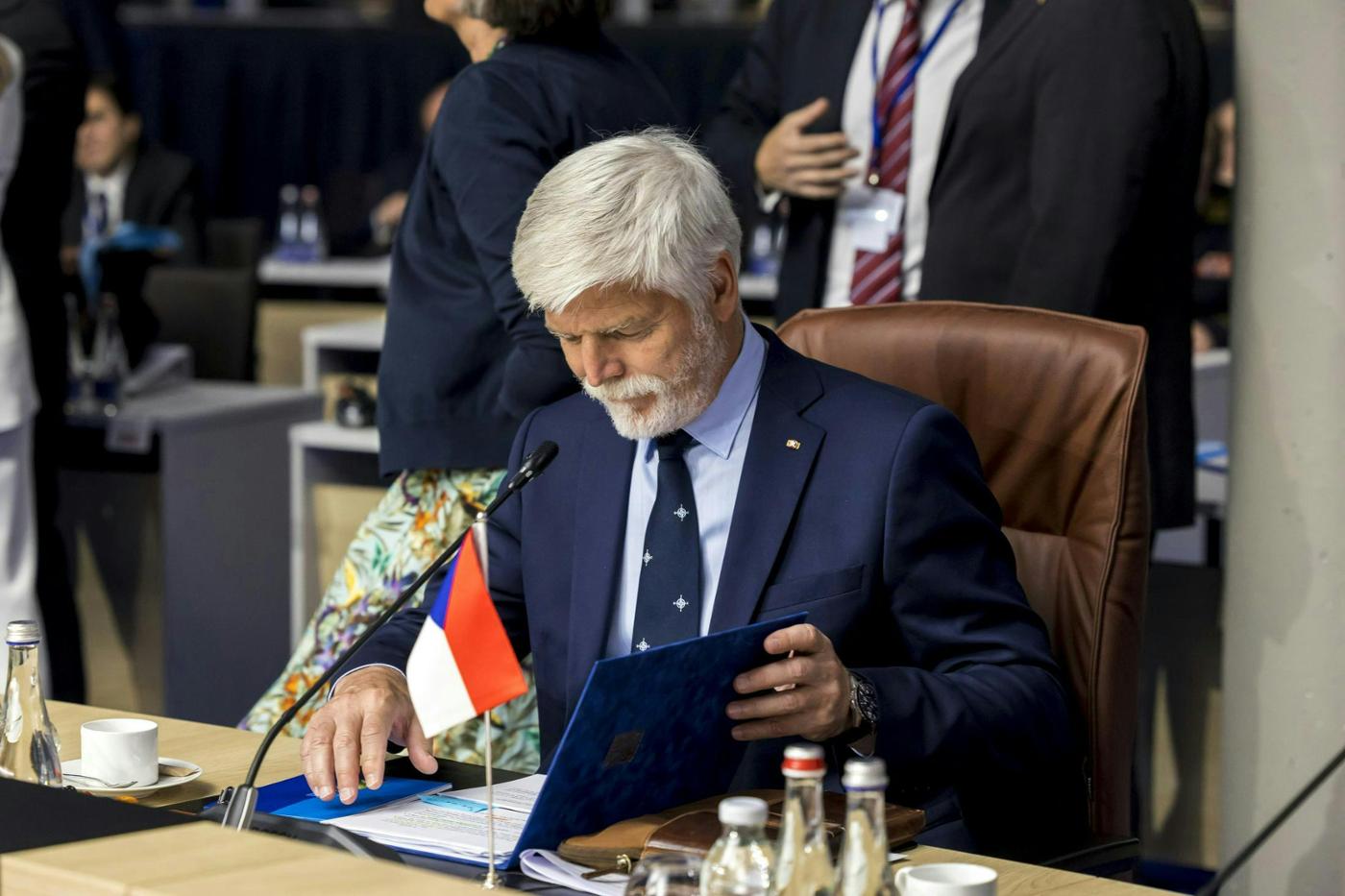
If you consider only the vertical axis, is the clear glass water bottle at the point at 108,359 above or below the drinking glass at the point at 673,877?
below

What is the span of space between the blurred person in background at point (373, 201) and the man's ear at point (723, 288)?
18.9 feet

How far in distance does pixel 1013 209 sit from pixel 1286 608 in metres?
0.67

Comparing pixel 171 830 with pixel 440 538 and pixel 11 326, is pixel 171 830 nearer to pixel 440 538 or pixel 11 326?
pixel 440 538

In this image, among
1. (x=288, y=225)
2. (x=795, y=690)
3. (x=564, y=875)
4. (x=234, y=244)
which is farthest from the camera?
(x=288, y=225)

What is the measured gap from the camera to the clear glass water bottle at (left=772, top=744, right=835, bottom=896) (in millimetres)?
1081

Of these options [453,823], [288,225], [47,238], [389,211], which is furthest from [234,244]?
[453,823]

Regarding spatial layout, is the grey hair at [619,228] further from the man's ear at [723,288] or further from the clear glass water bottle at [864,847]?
the clear glass water bottle at [864,847]

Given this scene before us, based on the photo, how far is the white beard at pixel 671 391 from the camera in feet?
5.76

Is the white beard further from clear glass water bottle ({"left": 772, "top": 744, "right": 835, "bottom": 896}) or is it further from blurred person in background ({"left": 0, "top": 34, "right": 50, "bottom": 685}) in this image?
blurred person in background ({"left": 0, "top": 34, "right": 50, "bottom": 685})

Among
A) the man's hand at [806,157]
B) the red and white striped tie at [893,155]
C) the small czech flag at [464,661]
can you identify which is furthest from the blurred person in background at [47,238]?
the small czech flag at [464,661]

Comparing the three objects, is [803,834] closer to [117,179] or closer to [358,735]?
[358,735]

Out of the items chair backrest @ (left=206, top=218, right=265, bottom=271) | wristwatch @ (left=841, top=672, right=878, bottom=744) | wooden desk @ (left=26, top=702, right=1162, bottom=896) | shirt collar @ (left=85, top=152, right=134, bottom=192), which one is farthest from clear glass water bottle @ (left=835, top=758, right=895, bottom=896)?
shirt collar @ (left=85, top=152, right=134, bottom=192)

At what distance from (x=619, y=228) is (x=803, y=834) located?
2.48 ft

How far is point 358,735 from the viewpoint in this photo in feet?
5.28
